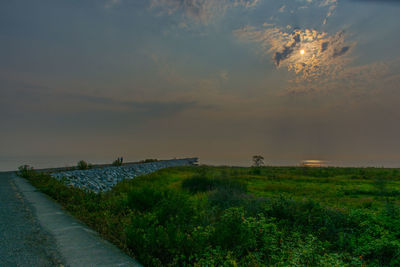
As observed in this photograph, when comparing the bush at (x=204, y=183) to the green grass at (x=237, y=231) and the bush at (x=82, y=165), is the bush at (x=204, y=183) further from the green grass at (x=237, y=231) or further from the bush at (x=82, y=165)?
the bush at (x=82, y=165)

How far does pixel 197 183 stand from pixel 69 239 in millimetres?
10338

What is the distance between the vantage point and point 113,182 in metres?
15.2

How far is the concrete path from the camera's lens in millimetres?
3914

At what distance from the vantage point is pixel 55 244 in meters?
4.57

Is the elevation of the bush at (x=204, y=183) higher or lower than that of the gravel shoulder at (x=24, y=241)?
higher

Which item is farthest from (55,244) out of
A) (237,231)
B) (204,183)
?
(204,183)

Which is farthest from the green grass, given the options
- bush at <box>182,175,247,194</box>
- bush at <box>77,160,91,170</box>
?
bush at <box>77,160,91,170</box>

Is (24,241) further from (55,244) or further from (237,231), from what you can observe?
(237,231)

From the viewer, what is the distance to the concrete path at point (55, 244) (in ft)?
12.8

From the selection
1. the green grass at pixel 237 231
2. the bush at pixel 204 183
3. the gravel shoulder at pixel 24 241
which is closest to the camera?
the gravel shoulder at pixel 24 241

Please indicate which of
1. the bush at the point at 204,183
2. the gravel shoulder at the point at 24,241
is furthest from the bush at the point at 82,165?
the gravel shoulder at the point at 24,241

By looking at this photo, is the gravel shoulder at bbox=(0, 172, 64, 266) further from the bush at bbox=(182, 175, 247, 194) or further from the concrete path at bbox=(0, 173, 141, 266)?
the bush at bbox=(182, 175, 247, 194)

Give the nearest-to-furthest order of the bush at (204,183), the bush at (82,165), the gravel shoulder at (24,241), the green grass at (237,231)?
the gravel shoulder at (24,241), the green grass at (237,231), the bush at (204,183), the bush at (82,165)

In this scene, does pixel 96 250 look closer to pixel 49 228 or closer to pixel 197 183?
pixel 49 228
